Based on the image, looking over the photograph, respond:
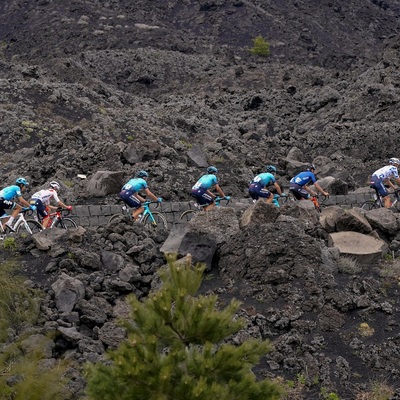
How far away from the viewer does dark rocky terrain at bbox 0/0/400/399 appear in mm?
8883

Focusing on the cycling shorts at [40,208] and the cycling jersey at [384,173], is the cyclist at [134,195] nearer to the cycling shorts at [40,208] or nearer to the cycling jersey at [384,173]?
the cycling shorts at [40,208]

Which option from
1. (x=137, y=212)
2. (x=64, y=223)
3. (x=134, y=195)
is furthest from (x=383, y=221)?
(x=64, y=223)

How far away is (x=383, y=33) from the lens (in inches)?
3142

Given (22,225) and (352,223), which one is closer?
(352,223)

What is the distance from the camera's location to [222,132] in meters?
33.0

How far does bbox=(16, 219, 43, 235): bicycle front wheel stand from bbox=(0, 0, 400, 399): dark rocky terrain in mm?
2145

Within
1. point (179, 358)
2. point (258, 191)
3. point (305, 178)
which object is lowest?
point (258, 191)

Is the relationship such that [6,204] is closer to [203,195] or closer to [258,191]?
[203,195]

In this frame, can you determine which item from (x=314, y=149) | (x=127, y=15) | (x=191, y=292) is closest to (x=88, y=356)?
(x=191, y=292)

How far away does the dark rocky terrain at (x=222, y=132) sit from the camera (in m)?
8.88

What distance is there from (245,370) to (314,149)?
90.8ft

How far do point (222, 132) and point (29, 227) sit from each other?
2056cm

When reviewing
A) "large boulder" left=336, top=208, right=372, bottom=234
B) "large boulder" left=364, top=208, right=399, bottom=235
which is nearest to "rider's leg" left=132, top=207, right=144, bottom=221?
"large boulder" left=336, top=208, right=372, bottom=234

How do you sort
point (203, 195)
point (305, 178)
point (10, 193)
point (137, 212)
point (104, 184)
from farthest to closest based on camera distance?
1. point (104, 184)
2. point (305, 178)
3. point (203, 195)
4. point (137, 212)
5. point (10, 193)
